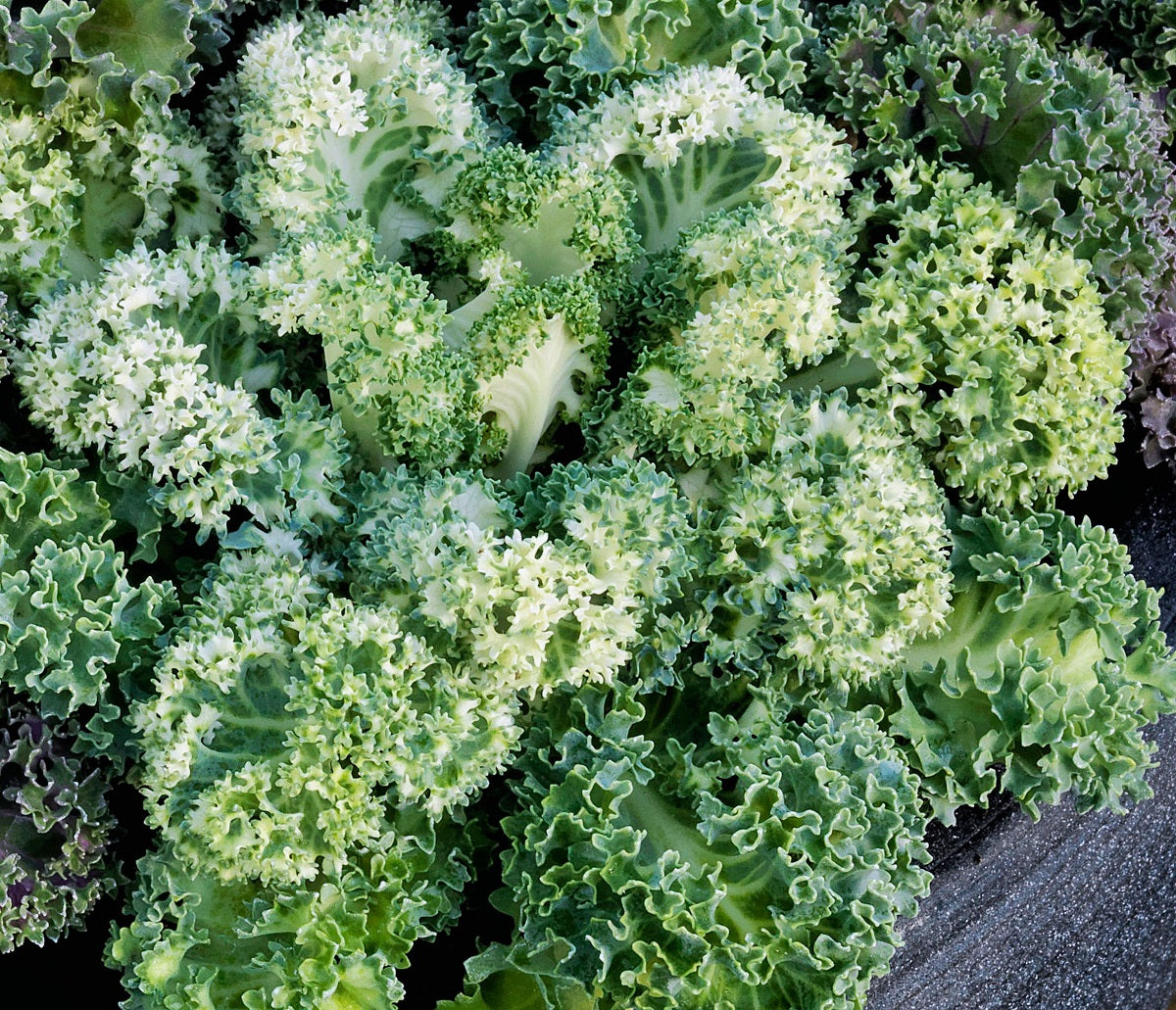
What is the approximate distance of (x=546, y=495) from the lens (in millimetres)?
1434

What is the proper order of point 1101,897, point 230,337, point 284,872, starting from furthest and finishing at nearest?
point 1101,897 < point 230,337 < point 284,872

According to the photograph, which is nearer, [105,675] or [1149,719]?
[105,675]

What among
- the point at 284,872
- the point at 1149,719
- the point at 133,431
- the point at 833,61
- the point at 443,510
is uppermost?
the point at 833,61

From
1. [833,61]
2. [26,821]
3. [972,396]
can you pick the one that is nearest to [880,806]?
[972,396]

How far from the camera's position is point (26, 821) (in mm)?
1381

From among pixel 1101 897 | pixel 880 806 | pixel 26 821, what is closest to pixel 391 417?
pixel 26 821

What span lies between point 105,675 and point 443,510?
41cm

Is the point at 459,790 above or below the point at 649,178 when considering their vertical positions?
below

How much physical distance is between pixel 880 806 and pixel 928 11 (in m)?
1.18

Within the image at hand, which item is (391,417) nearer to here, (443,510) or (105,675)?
(443,510)

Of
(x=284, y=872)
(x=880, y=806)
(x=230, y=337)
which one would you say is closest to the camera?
(x=284, y=872)

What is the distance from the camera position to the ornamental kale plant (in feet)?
4.25

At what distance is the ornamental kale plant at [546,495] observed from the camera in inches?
51.1

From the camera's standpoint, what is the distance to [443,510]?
1.37 meters
